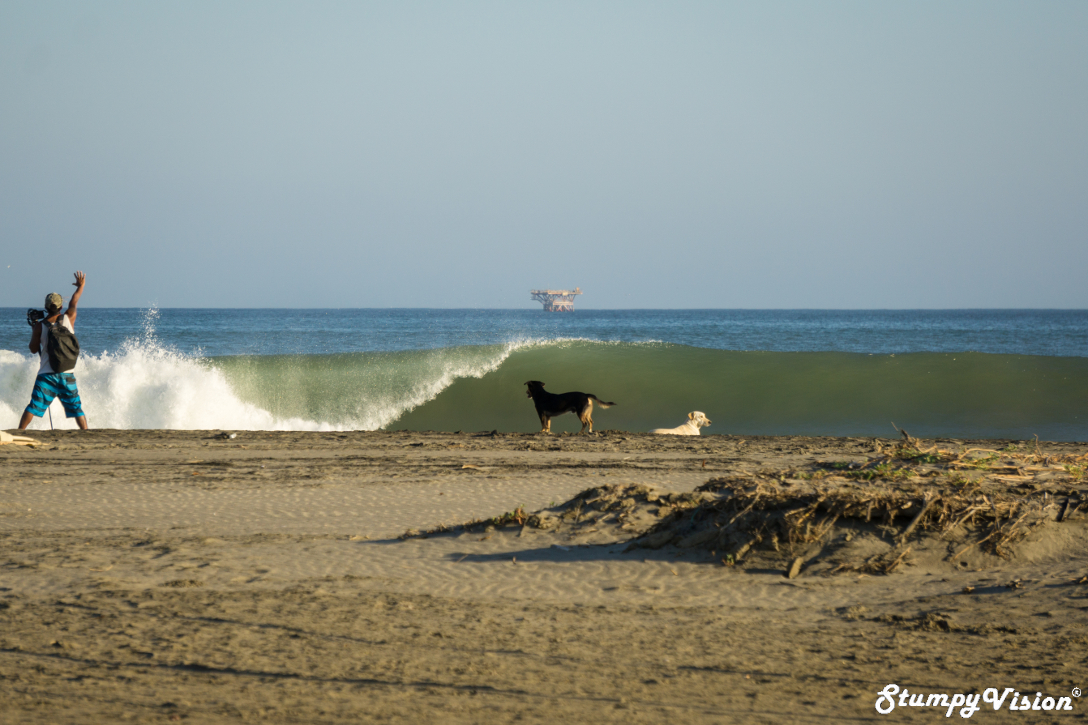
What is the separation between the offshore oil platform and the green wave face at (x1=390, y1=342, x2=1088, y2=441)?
368ft

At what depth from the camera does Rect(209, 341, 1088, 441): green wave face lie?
1712 centimetres

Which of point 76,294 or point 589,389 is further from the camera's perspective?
point 589,389

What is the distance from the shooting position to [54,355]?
10.7 metres

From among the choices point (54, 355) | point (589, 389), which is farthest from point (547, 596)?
point (589, 389)

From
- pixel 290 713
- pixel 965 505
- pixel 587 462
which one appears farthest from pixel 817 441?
pixel 290 713

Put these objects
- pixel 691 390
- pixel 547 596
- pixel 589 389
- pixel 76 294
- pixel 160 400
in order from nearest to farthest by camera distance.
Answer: pixel 547 596, pixel 76 294, pixel 160 400, pixel 691 390, pixel 589 389

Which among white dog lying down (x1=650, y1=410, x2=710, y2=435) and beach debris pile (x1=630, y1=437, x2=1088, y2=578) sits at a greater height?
beach debris pile (x1=630, y1=437, x2=1088, y2=578)

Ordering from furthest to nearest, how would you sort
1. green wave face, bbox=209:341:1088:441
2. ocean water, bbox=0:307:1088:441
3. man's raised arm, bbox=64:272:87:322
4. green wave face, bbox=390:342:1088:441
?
green wave face, bbox=209:341:1088:441
green wave face, bbox=390:342:1088:441
ocean water, bbox=0:307:1088:441
man's raised arm, bbox=64:272:87:322

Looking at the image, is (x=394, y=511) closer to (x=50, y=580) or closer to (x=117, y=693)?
(x=50, y=580)

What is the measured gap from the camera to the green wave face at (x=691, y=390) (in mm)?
17125

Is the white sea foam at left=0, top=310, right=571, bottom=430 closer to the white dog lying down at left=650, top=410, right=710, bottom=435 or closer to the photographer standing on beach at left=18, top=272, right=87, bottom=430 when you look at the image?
the photographer standing on beach at left=18, top=272, right=87, bottom=430

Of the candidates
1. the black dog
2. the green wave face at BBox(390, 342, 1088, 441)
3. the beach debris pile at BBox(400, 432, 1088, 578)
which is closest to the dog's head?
the black dog

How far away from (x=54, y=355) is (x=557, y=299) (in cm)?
12566

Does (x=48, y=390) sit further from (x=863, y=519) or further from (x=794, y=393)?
(x=794, y=393)
